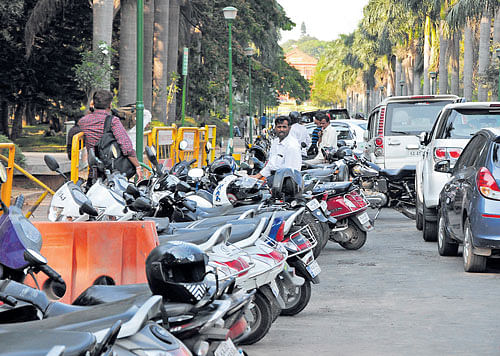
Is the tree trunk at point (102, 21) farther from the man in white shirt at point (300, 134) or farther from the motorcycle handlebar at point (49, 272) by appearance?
the motorcycle handlebar at point (49, 272)

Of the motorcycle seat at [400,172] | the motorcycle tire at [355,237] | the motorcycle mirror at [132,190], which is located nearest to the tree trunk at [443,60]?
the motorcycle seat at [400,172]

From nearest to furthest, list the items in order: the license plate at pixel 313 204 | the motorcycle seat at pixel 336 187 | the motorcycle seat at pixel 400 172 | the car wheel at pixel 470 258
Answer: the car wheel at pixel 470 258
the license plate at pixel 313 204
the motorcycle seat at pixel 336 187
the motorcycle seat at pixel 400 172

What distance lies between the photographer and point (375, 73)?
108 meters

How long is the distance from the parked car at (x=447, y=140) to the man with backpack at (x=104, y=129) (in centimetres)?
447

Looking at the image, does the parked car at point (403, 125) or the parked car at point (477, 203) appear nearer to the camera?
the parked car at point (477, 203)

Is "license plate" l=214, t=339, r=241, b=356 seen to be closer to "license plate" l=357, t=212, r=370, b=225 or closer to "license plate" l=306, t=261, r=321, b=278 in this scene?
"license plate" l=306, t=261, r=321, b=278

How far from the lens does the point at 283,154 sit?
37.1 ft

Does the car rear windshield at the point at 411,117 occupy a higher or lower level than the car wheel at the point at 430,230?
higher

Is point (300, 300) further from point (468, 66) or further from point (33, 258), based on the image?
point (468, 66)

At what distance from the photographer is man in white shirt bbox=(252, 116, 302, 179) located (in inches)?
443

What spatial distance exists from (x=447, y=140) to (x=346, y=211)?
2.27m

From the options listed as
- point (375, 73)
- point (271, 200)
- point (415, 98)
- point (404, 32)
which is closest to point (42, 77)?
point (415, 98)

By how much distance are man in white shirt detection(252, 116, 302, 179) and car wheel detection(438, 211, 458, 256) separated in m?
2.06

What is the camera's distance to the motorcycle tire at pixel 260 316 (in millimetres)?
6855
